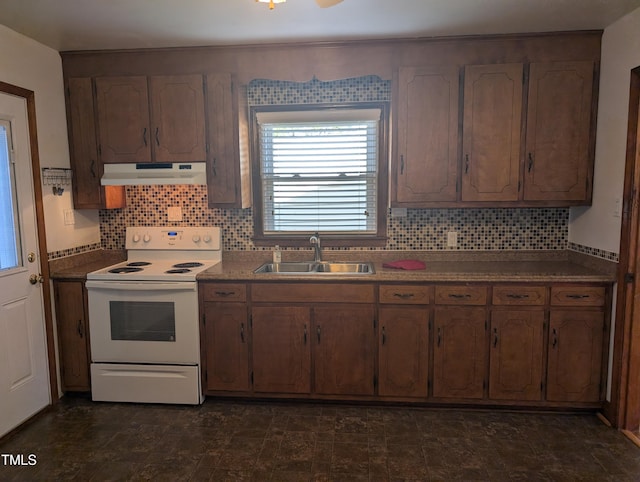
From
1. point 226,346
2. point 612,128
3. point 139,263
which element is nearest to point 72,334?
point 139,263

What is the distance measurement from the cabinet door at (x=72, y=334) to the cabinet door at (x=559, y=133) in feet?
10.5

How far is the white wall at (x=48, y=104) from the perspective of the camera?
108 inches

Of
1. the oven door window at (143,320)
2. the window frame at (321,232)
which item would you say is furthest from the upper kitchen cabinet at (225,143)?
the oven door window at (143,320)

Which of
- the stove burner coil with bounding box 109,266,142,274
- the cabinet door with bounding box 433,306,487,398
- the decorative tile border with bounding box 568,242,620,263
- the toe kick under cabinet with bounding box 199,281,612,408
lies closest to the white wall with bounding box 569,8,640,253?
the decorative tile border with bounding box 568,242,620,263

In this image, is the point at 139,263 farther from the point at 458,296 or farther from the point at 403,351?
the point at 458,296

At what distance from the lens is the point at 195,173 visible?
3.16 m

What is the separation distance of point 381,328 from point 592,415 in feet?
4.85

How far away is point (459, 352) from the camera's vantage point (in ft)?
9.42

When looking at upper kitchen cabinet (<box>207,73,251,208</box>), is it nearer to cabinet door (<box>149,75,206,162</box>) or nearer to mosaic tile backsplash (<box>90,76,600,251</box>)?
cabinet door (<box>149,75,206,162</box>)

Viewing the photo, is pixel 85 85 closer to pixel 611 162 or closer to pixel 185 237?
pixel 185 237

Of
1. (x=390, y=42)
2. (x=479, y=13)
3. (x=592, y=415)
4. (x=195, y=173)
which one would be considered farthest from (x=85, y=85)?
(x=592, y=415)

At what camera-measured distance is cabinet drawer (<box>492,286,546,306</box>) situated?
278 centimetres

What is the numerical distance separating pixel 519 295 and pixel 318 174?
1.69 m

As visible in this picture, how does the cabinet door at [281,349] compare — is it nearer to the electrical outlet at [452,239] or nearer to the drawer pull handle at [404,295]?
the drawer pull handle at [404,295]
